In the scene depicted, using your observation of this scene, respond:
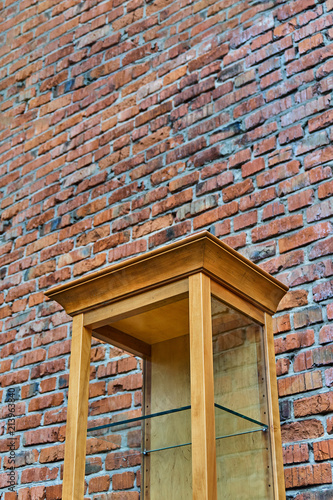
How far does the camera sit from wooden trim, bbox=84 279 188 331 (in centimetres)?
173

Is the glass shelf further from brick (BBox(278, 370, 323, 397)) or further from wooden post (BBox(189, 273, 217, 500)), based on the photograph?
brick (BBox(278, 370, 323, 397))

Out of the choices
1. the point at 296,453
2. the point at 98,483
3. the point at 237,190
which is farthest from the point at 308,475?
the point at 237,190

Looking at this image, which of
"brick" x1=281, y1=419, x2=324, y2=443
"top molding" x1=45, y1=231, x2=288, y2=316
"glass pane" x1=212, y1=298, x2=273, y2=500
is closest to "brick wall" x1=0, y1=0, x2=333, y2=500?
"brick" x1=281, y1=419, x2=324, y2=443

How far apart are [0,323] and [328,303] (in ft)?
5.82

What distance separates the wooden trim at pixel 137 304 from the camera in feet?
5.69

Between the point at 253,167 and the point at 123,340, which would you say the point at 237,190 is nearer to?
the point at 253,167

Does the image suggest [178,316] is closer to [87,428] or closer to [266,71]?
[87,428]

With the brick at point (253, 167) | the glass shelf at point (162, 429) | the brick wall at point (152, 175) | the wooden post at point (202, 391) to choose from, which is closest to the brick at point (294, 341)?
the brick wall at point (152, 175)

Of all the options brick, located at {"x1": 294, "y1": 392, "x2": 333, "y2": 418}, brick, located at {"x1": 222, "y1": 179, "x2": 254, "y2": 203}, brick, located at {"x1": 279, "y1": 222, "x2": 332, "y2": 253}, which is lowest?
brick, located at {"x1": 294, "y1": 392, "x2": 333, "y2": 418}

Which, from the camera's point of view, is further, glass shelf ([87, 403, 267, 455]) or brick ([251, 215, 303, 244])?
brick ([251, 215, 303, 244])

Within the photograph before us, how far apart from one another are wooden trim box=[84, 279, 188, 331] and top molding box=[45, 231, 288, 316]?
0.6 inches

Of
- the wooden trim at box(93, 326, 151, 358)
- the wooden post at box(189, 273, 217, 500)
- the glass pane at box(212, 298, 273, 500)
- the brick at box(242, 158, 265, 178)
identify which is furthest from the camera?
the brick at box(242, 158, 265, 178)

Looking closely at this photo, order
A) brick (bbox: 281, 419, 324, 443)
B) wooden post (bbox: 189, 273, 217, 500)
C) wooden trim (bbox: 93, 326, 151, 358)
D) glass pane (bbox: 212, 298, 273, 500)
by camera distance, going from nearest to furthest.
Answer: wooden post (bbox: 189, 273, 217, 500), glass pane (bbox: 212, 298, 273, 500), wooden trim (bbox: 93, 326, 151, 358), brick (bbox: 281, 419, 324, 443)

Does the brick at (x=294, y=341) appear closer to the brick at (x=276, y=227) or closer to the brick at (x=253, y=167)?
the brick at (x=276, y=227)
